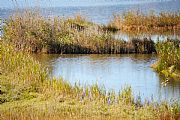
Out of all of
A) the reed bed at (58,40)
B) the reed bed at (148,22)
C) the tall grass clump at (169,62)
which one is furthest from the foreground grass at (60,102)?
the reed bed at (148,22)

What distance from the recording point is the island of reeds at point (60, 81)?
9516mm

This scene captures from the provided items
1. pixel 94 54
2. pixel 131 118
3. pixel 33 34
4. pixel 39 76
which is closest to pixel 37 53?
pixel 33 34

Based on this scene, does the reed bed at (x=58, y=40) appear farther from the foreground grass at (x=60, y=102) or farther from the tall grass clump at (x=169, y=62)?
the foreground grass at (x=60, y=102)

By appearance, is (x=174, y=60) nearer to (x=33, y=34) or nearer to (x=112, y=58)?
(x=112, y=58)

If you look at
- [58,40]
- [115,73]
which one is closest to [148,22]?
[58,40]

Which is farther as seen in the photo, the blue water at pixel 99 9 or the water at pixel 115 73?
the blue water at pixel 99 9

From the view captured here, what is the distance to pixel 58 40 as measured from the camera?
20.5 m

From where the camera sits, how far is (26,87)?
11.9 meters

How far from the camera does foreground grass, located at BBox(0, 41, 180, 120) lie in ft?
30.6

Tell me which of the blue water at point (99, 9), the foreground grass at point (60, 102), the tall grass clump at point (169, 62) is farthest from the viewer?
the blue water at point (99, 9)

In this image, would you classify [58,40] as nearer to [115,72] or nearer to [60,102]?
[115,72]

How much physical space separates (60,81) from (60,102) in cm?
144

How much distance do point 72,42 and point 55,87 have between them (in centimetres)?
897

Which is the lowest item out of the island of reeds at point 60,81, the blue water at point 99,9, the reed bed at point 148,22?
the blue water at point 99,9
